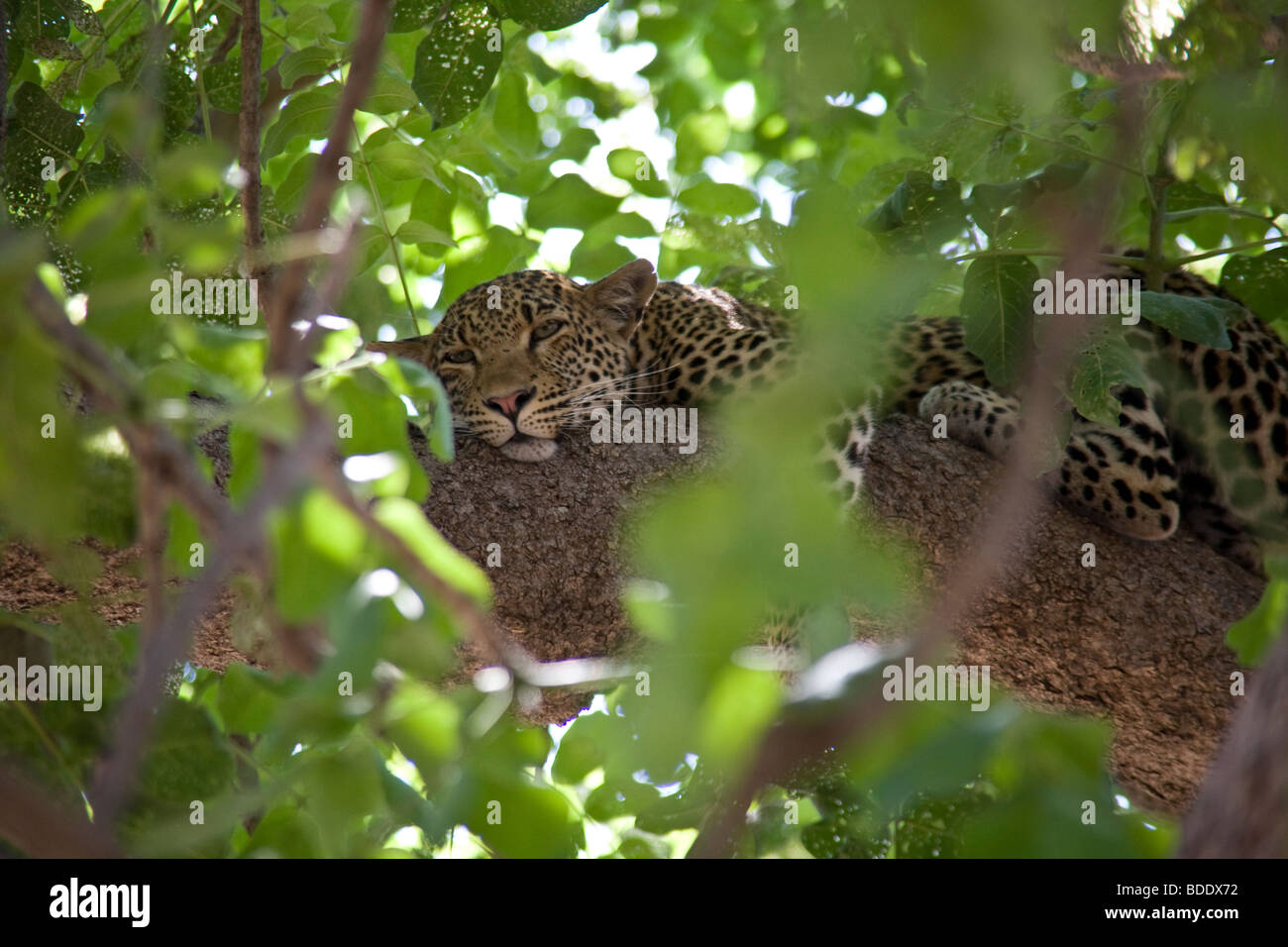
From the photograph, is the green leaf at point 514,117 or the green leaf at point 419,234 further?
the green leaf at point 514,117

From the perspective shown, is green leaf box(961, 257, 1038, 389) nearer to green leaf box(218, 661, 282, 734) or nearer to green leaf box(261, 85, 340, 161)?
green leaf box(261, 85, 340, 161)

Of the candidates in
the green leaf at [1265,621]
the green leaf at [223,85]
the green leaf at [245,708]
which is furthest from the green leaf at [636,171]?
the green leaf at [1265,621]

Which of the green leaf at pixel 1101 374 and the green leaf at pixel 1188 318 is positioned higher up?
the green leaf at pixel 1188 318

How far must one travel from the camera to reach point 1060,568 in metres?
3.50

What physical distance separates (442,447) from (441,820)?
0.55m

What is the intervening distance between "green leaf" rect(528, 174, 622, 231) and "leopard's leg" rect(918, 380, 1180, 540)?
1.54 metres

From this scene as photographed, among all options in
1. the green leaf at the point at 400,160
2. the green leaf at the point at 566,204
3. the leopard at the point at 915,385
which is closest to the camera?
the green leaf at the point at 400,160

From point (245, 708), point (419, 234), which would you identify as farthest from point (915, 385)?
point (245, 708)

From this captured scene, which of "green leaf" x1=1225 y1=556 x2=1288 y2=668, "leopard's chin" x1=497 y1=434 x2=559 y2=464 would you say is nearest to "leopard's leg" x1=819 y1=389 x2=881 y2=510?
"leopard's chin" x1=497 y1=434 x2=559 y2=464

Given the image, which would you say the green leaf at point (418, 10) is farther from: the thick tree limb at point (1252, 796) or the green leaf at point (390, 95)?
the thick tree limb at point (1252, 796)

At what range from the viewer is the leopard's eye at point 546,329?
17.6ft

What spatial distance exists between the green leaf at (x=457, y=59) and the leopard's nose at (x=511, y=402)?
5.92 feet
